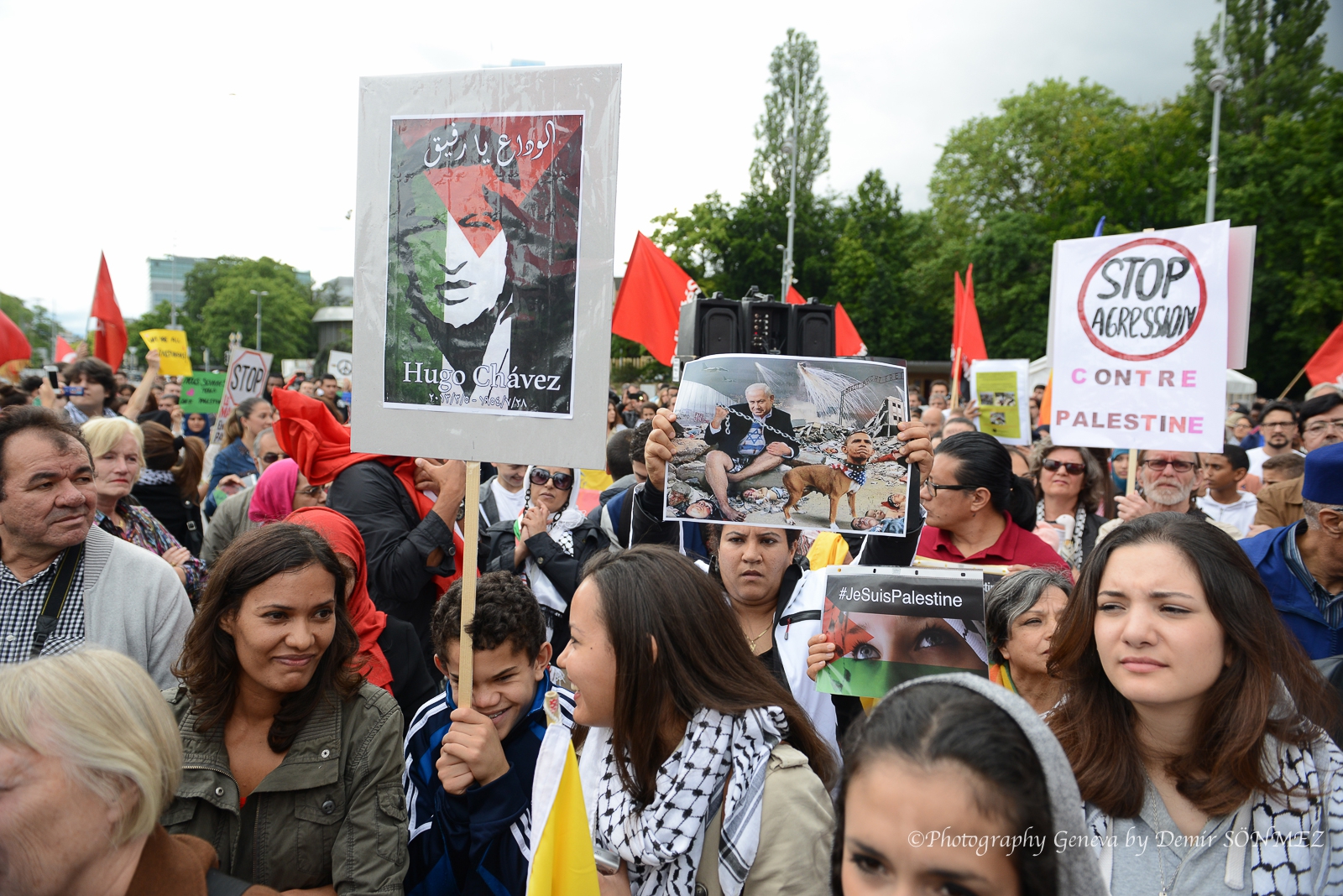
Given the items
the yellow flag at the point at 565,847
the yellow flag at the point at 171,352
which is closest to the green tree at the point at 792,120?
the yellow flag at the point at 171,352

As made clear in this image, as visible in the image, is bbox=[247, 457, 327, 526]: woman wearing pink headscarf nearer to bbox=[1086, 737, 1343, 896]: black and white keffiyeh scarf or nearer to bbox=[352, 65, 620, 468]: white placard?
bbox=[352, 65, 620, 468]: white placard

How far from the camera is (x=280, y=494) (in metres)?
4.62

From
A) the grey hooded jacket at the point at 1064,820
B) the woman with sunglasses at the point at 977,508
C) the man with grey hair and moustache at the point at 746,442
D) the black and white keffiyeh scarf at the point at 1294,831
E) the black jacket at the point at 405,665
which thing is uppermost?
the man with grey hair and moustache at the point at 746,442

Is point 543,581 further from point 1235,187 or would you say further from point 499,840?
point 1235,187

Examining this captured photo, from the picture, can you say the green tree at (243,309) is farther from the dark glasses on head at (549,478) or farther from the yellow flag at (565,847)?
the yellow flag at (565,847)

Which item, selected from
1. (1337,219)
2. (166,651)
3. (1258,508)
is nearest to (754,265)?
(1337,219)

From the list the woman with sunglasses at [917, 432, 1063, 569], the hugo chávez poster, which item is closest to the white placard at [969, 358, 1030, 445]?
the woman with sunglasses at [917, 432, 1063, 569]

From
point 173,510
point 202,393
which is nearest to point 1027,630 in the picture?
point 173,510

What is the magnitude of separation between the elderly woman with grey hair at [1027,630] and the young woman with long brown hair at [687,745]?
95 centimetres

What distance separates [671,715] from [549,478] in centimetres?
258

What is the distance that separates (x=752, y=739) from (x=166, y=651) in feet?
7.17

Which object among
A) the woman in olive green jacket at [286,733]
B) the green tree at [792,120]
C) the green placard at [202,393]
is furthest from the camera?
the green tree at [792,120]

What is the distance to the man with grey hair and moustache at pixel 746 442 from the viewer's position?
9.26 feet

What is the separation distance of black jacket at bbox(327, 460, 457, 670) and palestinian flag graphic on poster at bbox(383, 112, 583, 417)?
128cm
